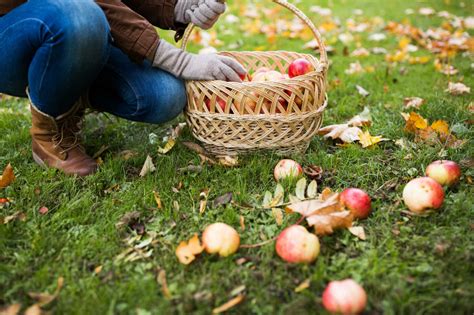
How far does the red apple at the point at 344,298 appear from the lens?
3.99 feet

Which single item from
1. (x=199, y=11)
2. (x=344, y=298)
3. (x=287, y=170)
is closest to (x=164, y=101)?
(x=199, y=11)

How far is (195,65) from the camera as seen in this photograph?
1926mm

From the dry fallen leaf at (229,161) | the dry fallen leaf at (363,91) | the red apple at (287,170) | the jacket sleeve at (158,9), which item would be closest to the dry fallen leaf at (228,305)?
the red apple at (287,170)

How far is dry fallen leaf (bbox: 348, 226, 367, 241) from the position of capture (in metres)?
1.54

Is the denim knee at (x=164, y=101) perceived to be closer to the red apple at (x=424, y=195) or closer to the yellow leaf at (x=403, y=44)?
the red apple at (x=424, y=195)

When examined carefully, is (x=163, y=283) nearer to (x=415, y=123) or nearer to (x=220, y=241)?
(x=220, y=241)

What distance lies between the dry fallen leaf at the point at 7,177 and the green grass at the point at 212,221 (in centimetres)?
3

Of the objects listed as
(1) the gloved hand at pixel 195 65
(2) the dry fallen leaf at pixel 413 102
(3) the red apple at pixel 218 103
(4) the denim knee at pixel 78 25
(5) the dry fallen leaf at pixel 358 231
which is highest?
(4) the denim knee at pixel 78 25

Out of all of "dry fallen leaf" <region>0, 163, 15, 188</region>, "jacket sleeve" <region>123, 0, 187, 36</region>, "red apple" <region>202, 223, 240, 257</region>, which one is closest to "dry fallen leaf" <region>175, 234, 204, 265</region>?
"red apple" <region>202, 223, 240, 257</region>

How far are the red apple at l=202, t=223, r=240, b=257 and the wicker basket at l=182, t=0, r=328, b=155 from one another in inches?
22.7

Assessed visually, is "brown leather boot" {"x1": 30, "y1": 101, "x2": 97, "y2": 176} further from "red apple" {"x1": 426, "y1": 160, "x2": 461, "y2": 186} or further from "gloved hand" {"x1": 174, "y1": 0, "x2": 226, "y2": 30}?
"red apple" {"x1": 426, "y1": 160, "x2": 461, "y2": 186}

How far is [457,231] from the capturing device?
5.04ft

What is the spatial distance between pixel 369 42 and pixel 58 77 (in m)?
3.10

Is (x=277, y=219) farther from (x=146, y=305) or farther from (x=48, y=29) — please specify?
(x=48, y=29)
